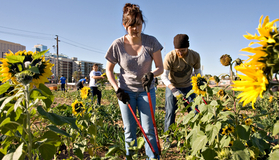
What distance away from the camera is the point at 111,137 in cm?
286

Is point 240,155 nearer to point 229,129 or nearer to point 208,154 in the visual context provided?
point 208,154

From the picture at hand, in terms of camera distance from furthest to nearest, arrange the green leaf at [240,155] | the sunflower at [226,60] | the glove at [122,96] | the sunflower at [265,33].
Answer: the glove at [122,96] → the sunflower at [226,60] → the green leaf at [240,155] → the sunflower at [265,33]

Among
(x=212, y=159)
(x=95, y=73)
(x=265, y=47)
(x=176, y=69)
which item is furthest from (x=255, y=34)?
(x=95, y=73)

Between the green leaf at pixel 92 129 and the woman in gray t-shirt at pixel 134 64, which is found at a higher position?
the woman in gray t-shirt at pixel 134 64

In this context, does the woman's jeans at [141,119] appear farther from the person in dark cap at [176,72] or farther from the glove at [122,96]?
the person in dark cap at [176,72]

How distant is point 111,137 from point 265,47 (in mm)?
2527

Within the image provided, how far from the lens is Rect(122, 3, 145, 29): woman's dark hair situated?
1.82 meters

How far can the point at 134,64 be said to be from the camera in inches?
75.7

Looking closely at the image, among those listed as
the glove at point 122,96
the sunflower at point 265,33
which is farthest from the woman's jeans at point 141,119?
the sunflower at point 265,33

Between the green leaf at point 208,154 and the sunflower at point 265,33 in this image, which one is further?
the green leaf at point 208,154

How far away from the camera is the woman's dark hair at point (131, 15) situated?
1818 millimetres

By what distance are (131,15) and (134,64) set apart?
47 cm

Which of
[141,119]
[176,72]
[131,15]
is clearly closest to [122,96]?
Answer: [141,119]

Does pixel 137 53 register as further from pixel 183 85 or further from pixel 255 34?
pixel 255 34
